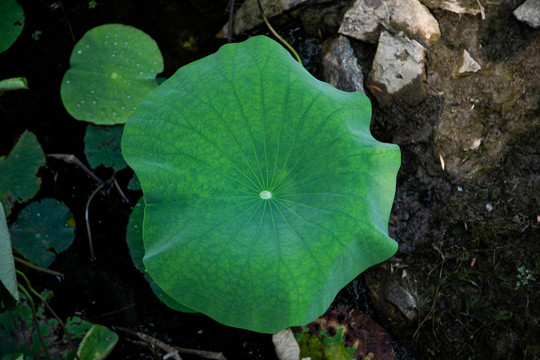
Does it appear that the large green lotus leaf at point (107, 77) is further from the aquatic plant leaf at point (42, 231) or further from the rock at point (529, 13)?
the rock at point (529, 13)

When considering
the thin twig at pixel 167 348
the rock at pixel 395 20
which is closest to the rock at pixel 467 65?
the rock at pixel 395 20

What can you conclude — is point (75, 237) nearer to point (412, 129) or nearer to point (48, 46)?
point (48, 46)

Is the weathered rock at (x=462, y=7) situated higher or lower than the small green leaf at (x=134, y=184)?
higher

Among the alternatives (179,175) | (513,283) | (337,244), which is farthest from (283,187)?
(513,283)

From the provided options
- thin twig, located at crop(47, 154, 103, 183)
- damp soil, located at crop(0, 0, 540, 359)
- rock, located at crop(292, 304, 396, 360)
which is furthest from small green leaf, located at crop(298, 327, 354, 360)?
thin twig, located at crop(47, 154, 103, 183)

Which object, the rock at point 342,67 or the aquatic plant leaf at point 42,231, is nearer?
the rock at point 342,67

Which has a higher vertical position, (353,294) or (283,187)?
(283,187)
